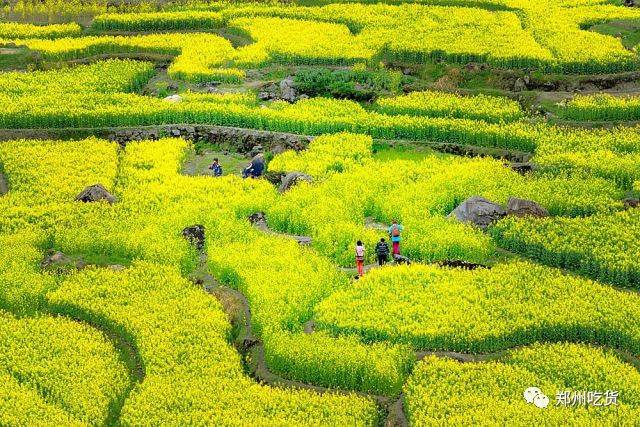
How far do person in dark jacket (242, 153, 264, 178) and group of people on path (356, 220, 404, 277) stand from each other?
25.0 feet

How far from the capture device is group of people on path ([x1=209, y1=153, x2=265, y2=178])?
33.4 m

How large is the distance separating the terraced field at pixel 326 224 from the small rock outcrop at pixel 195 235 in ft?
0.22

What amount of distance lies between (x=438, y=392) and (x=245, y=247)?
9349 mm

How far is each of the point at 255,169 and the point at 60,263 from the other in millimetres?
8412

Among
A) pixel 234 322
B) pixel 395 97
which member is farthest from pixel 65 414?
pixel 395 97

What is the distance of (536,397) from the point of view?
1961 centimetres

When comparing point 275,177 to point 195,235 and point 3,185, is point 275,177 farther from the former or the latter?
point 3,185

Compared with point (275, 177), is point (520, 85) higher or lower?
higher

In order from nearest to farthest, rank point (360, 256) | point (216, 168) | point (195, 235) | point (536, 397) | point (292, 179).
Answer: point (536, 397)
point (360, 256)
point (195, 235)
point (292, 179)
point (216, 168)

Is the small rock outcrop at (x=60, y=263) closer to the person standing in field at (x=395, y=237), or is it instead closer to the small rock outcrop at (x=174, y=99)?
the person standing in field at (x=395, y=237)

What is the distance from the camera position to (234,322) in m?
24.5

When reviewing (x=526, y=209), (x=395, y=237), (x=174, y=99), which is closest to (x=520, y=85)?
(x=526, y=209)

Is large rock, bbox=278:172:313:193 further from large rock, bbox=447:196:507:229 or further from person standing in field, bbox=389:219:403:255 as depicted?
person standing in field, bbox=389:219:403:255

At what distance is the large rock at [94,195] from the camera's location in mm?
31312
